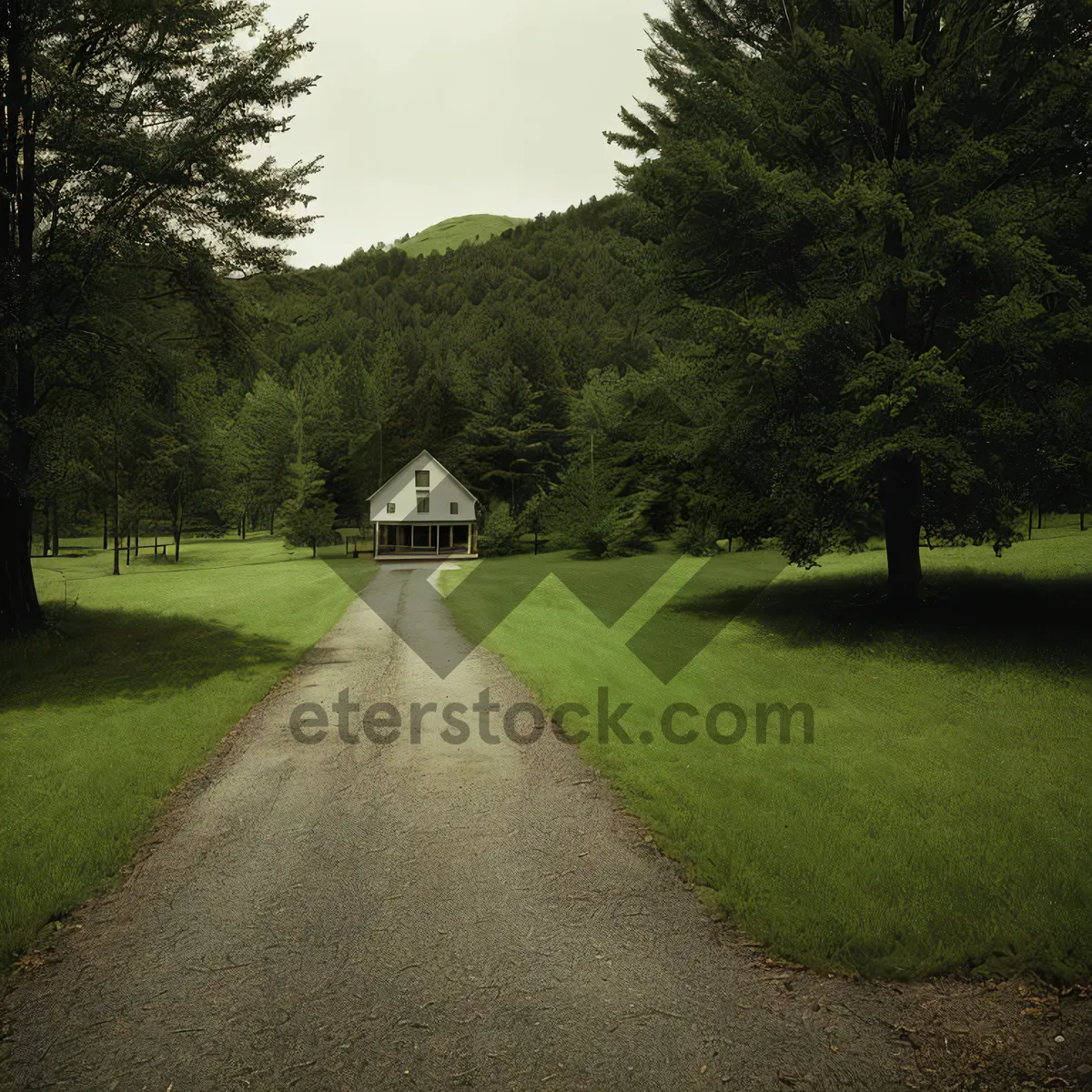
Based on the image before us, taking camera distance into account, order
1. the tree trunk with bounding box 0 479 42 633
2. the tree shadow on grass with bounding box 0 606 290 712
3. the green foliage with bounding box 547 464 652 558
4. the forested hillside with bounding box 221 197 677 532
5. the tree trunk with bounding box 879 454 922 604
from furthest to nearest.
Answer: the green foliage with bounding box 547 464 652 558 → the forested hillside with bounding box 221 197 677 532 → the tree trunk with bounding box 879 454 922 604 → the tree trunk with bounding box 0 479 42 633 → the tree shadow on grass with bounding box 0 606 290 712

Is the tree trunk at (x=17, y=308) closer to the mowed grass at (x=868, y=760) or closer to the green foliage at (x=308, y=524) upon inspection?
the mowed grass at (x=868, y=760)

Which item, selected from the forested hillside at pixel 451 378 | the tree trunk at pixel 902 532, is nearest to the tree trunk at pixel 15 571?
the forested hillside at pixel 451 378

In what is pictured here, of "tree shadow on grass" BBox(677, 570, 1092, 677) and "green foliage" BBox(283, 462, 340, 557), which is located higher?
"green foliage" BBox(283, 462, 340, 557)

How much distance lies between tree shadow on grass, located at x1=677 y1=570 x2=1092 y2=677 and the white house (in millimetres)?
29055

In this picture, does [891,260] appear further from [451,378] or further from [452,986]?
[451,378]

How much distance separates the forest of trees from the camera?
14.5 m

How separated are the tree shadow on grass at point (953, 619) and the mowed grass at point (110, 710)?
12511mm

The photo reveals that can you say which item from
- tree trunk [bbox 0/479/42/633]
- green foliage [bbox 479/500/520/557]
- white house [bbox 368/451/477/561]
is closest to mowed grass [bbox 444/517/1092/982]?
tree trunk [bbox 0/479/42/633]

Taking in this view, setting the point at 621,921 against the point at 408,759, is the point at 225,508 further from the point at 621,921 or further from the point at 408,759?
the point at 621,921

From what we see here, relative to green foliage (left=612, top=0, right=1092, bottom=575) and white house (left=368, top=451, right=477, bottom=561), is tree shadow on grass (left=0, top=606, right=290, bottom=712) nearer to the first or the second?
green foliage (left=612, top=0, right=1092, bottom=575)

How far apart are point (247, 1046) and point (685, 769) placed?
5.89 meters

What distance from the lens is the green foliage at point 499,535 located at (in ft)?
165

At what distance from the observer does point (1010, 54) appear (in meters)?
16.9

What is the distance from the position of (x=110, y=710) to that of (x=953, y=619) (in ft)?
61.3
